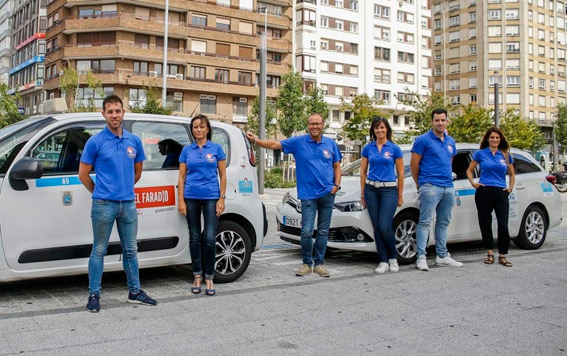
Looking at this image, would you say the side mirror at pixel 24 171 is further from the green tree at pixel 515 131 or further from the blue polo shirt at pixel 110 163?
the green tree at pixel 515 131

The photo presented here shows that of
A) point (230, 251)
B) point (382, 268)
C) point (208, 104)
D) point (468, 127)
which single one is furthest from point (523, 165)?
point (208, 104)

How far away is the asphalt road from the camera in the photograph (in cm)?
439

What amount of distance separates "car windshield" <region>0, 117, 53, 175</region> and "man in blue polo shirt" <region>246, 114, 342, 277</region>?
2.35 meters

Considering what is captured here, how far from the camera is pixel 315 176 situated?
6.96 meters

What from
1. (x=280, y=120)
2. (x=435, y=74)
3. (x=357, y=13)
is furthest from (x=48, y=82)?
(x=435, y=74)

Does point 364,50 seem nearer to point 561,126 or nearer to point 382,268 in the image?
point 561,126

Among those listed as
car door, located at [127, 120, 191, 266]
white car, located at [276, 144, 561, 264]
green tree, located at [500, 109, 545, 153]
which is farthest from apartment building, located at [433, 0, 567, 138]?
car door, located at [127, 120, 191, 266]

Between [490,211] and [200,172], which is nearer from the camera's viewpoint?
[200,172]

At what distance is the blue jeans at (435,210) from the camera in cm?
757

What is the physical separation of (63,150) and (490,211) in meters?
5.41

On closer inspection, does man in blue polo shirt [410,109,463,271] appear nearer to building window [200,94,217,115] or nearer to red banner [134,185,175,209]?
red banner [134,185,175,209]

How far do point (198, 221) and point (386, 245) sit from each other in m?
2.61

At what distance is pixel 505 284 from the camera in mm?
6719

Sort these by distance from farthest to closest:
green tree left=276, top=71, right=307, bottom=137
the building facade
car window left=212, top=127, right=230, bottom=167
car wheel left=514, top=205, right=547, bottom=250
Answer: the building facade → green tree left=276, top=71, right=307, bottom=137 → car wheel left=514, top=205, right=547, bottom=250 → car window left=212, top=127, right=230, bottom=167
